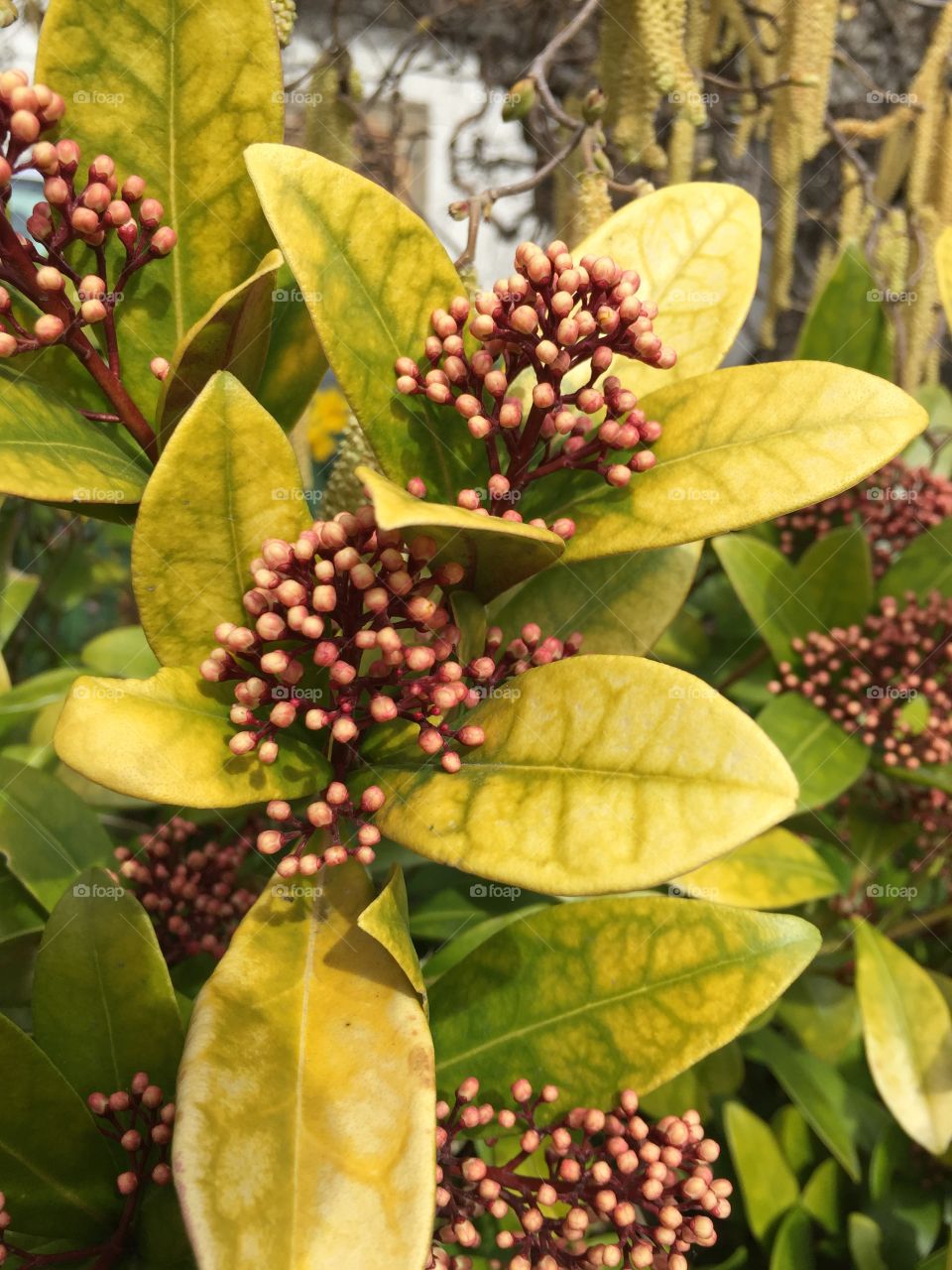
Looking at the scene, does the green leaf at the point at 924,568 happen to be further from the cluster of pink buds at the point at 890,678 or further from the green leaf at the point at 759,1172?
the green leaf at the point at 759,1172

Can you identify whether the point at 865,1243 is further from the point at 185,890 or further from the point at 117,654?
the point at 117,654

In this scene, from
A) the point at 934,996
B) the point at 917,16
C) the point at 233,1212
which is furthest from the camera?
the point at 917,16

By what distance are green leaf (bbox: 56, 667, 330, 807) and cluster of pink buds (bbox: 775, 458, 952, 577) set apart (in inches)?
39.9

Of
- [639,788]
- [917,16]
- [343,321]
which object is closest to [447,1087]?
[639,788]

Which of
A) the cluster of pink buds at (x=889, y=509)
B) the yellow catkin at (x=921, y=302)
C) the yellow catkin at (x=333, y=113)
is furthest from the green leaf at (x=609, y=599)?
the yellow catkin at (x=921, y=302)

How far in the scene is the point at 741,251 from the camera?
82cm

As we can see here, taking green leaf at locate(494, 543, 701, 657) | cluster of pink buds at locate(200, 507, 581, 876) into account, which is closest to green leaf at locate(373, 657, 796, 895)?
cluster of pink buds at locate(200, 507, 581, 876)

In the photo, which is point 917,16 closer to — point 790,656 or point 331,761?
point 790,656

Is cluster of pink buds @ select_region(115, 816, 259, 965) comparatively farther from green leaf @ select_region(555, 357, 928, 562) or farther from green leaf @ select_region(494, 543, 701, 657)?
green leaf @ select_region(555, 357, 928, 562)

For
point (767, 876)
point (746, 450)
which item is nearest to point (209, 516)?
point (746, 450)

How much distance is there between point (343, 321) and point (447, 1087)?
26.6 inches

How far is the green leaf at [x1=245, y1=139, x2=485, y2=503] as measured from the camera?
0.61 meters

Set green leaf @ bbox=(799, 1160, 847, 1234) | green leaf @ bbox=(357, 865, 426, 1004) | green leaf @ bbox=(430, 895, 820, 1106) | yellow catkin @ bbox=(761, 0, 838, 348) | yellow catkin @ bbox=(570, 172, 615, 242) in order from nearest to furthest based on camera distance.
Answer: green leaf @ bbox=(357, 865, 426, 1004)
green leaf @ bbox=(430, 895, 820, 1106)
yellow catkin @ bbox=(570, 172, 615, 242)
green leaf @ bbox=(799, 1160, 847, 1234)
yellow catkin @ bbox=(761, 0, 838, 348)

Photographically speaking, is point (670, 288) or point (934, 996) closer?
point (670, 288)
